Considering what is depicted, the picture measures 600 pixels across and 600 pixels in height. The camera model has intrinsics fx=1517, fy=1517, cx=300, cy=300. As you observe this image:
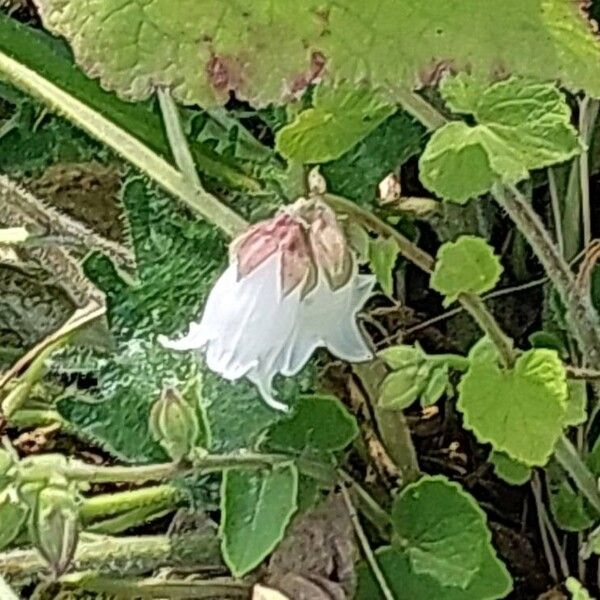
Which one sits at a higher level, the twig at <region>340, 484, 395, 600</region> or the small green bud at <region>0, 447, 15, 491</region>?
the small green bud at <region>0, 447, 15, 491</region>

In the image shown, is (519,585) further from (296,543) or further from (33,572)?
(33,572)

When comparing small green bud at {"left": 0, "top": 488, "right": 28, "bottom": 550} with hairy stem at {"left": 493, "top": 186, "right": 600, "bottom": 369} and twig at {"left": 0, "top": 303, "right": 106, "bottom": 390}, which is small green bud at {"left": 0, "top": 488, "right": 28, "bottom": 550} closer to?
twig at {"left": 0, "top": 303, "right": 106, "bottom": 390}

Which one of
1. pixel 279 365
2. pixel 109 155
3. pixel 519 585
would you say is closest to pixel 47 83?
pixel 109 155

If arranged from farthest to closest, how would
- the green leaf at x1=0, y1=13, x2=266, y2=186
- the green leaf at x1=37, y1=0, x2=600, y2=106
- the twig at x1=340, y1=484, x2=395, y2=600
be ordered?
the green leaf at x1=0, y1=13, x2=266, y2=186 → the twig at x1=340, y1=484, x2=395, y2=600 → the green leaf at x1=37, y1=0, x2=600, y2=106

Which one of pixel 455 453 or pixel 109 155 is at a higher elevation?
pixel 109 155

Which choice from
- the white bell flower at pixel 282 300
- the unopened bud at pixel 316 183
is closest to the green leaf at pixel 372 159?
the unopened bud at pixel 316 183

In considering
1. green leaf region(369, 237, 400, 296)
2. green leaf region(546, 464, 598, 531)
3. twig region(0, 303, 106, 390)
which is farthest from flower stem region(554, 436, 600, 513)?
twig region(0, 303, 106, 390)
